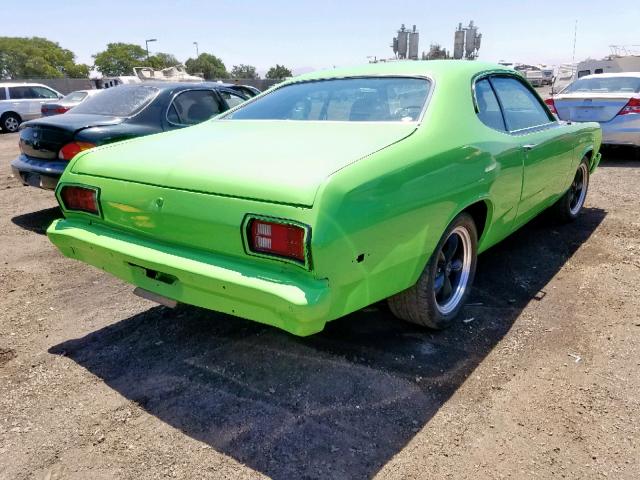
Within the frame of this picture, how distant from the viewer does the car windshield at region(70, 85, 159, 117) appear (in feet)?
18.2

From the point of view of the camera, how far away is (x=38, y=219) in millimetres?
5582

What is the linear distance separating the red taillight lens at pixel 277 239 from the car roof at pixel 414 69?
5.09 ft

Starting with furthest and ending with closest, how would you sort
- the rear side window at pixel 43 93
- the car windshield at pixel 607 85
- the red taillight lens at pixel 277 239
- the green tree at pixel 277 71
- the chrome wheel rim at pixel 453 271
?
the green tree at pixel 277 71 < the rear side window at pixel 43 93 < the car windshield at pixel 607 85 < the chrome wheel rim at pixel 453 271 < the red taillight lens at pixel 277 239

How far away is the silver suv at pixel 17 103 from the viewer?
1553 centimetres

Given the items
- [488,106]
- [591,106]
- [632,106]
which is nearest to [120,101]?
[488,106]

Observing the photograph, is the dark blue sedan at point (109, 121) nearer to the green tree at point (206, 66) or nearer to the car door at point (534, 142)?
the car door at point (534, 142)

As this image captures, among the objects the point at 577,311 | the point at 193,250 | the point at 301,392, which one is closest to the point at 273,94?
the point at 193,250

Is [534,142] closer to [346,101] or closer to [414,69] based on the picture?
[414,69]

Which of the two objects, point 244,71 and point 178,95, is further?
point 244,71

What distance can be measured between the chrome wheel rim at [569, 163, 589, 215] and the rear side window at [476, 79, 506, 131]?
82.8 inches

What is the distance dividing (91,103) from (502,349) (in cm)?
533

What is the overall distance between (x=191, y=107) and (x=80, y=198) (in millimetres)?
3438

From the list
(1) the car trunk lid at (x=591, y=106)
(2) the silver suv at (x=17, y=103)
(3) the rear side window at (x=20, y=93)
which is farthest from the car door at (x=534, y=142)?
(3) the rear side window at (x=20, y=93)

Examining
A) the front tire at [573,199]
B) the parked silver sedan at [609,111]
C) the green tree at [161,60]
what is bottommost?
the front tire at [573,199]
